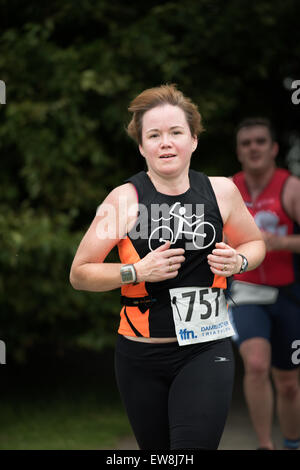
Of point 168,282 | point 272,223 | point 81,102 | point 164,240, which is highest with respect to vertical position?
point 81,102

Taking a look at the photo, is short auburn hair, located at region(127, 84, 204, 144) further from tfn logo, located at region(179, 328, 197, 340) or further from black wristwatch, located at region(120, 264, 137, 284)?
tfn logo, located at region(179, 328, 197, 340)

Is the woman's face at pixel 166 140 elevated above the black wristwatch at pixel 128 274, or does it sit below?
above

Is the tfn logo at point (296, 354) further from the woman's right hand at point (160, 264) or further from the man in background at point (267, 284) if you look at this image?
the woman's right hand at point (160, 264)

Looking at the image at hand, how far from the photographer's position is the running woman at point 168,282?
2.84m

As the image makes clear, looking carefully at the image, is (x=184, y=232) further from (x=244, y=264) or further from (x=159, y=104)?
(x=159, y=104)

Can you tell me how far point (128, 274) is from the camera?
282 cm

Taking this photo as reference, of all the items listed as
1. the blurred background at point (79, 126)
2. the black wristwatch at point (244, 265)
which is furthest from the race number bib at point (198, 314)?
the blurred background at point (79, 126)

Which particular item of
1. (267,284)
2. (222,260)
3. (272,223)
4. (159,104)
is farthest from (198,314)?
(267,284)

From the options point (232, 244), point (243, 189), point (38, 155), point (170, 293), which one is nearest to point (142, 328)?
point (170, 293)

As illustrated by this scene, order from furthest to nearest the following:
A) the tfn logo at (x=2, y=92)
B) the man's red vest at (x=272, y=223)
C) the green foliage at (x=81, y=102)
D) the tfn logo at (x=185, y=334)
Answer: the green foliage at (x=81, y=102) → the tfn logo at (x=2, y=92) → the man's red vest at (x=272, y=223) → the tfn logo at (x=185, y=334)

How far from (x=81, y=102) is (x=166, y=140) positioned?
3112 mm

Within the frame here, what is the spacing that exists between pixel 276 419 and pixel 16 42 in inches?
153

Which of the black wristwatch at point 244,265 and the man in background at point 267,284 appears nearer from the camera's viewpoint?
the black wristwatch at point 244,265

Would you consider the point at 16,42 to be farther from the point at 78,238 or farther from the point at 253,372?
the point at 253,372
